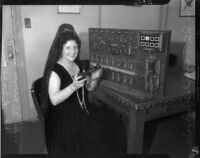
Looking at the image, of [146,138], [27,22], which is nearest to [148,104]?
[146,138]

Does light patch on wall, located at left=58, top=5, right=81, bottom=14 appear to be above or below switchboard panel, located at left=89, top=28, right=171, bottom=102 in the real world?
above

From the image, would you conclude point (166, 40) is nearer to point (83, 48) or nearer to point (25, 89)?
point (83, 48)

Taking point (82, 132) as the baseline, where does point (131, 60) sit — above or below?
above

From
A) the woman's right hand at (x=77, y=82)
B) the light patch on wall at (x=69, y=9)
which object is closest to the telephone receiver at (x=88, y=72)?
the woman's right hand at (x=77, y=82)

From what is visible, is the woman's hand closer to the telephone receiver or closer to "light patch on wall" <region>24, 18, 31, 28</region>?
the telephone receiver

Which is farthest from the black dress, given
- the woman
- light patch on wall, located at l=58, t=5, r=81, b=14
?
light patch on wall, located at l=58, t=5, r=81, b=14

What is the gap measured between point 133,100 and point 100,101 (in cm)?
9

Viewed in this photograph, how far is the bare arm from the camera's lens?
477mm

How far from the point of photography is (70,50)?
478mm

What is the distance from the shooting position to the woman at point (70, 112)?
477 mm

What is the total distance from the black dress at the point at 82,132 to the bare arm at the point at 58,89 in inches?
0.9

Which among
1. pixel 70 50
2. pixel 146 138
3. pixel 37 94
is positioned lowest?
pixel 146 138

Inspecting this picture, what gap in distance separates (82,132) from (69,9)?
0.99 ft

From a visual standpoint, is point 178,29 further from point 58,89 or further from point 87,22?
point 58,89
